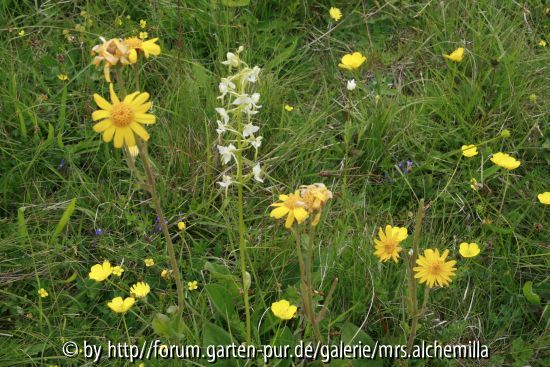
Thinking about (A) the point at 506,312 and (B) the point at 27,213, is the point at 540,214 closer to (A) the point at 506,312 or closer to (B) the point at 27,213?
(A) the point at 506,312

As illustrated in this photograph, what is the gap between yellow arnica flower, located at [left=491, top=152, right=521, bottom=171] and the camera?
2268 millimetres

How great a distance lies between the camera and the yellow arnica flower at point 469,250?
6.71 feet

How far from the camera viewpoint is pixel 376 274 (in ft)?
6.59

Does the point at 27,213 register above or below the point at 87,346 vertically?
above

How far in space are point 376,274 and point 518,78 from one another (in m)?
1.22

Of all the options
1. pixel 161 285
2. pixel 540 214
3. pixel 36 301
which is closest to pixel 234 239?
pixel 161 285

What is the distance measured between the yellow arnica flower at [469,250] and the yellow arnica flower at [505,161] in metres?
0.36

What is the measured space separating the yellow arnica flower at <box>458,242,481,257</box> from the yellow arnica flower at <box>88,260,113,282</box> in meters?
1.07

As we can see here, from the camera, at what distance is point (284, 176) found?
8.06 feet

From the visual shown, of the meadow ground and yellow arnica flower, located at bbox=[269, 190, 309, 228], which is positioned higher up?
the meadow ground

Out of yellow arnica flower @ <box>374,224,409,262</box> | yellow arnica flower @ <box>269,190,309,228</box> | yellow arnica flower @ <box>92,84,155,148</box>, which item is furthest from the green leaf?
yellow arnica flower @ <box>92,84,155,148</box>

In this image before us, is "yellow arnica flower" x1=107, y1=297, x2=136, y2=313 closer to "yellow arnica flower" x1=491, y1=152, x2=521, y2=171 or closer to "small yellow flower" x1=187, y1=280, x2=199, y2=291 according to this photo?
"small yellow flower" x1=187, y1=280, x2=199, y2=291

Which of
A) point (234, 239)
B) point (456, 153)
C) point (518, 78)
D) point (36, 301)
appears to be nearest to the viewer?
point (36, 301)

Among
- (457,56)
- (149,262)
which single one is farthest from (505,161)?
(149,262)
